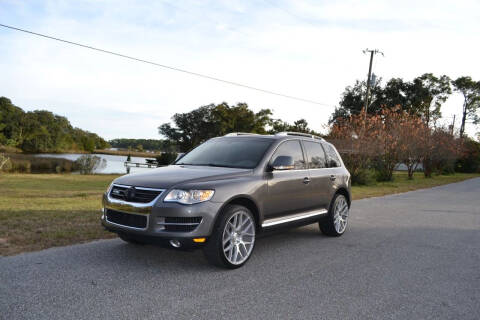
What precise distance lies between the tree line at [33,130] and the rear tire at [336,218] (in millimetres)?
85461

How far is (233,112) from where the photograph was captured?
242ft

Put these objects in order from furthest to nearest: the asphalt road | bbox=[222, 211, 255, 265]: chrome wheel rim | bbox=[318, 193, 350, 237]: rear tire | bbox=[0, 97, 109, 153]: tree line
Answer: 1. bbox=[0, 97, 109, 153]: tree line
2. bbox=[318, 193, 350, 237]: rear tire
3. bbox=[222, 211, 255, 265]: chrome wheel rim
4. the asphalt road

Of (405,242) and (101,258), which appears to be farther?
(405,242)

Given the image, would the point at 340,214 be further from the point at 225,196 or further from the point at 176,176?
the point at 176,176

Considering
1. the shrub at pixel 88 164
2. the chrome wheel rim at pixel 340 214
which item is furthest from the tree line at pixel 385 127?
the shrub at pixel 88 164

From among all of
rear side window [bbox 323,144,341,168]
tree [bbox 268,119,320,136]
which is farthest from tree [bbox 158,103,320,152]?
rear side window [bbox 323,144,341,168]

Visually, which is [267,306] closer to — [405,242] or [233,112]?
[405,242]

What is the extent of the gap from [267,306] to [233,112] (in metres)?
70.4

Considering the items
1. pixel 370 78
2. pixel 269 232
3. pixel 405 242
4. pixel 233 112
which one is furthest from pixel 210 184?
pixel 233 112

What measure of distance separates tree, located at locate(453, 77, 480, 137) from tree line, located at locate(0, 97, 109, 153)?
275ft

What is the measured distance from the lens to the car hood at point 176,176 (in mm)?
5047

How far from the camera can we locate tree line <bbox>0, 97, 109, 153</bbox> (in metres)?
83.4

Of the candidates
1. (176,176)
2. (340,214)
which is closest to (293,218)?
(340,214)

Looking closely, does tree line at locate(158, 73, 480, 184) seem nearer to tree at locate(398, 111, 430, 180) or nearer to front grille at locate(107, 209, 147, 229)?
tree at locate(398, 111, 430, 180)
